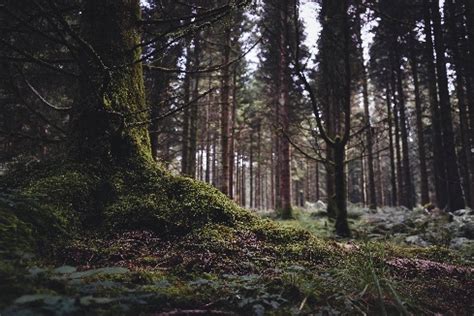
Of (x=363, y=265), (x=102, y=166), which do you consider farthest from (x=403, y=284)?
(x=102, y=166)

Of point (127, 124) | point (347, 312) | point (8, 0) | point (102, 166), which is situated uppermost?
point (8, 0)

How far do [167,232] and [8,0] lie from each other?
11.9 feet

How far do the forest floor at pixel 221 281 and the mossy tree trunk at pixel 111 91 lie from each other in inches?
45.3

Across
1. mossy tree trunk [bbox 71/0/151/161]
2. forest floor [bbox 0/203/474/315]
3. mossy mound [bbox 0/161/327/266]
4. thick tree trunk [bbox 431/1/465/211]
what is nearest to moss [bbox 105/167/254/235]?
mossy mound [bbox 0/161/327/266]

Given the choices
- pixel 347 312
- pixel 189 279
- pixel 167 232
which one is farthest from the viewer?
pixel 167 232

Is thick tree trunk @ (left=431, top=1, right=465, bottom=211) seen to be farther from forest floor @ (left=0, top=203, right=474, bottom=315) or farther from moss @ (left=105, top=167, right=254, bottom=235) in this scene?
moss @ (left=105, top=167, right=254, bottom=235)

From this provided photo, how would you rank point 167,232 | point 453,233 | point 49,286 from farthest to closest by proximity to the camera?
point 453,233, point 167,232, point 49,286

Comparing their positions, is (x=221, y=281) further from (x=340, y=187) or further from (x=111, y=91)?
(x=340, y=187)

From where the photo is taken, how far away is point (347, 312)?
206cm

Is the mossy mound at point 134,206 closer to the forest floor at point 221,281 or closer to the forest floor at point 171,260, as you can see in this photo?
the forest floor at point 171,260

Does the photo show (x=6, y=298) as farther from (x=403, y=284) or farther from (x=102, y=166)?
(x=403, y=284)

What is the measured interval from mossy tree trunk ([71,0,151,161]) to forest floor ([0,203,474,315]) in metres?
1.15

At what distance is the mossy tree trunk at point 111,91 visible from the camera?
12.5 feet

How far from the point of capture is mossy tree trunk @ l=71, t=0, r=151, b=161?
380 centimetres
